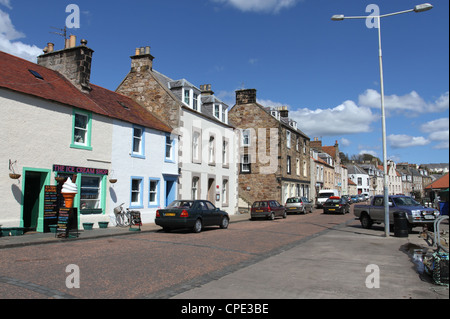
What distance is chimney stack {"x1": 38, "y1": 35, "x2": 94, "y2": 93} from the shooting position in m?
Answer: 18.8

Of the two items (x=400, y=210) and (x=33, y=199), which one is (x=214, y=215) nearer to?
(x=33, y=199)

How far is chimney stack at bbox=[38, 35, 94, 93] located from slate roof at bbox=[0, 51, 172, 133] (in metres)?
0.34

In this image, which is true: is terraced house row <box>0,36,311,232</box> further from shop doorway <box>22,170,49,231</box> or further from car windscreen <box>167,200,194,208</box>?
car windscreen <box>167,200,194,208</box>

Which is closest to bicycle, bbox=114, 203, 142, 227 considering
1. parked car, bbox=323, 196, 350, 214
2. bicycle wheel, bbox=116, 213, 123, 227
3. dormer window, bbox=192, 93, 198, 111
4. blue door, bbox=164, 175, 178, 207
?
bicycle wheel, bbox=116, 213, 123, 227

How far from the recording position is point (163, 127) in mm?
22516

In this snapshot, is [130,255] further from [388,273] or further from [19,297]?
[388,273]

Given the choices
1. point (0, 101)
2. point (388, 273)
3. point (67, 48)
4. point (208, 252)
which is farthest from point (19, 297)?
point (67, 48)

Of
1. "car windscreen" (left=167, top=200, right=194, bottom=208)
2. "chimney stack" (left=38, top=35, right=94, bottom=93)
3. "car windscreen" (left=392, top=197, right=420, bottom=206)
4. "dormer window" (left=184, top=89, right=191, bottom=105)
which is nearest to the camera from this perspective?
"car windscreen" (left=167, top=200, right=194, bottom=208)

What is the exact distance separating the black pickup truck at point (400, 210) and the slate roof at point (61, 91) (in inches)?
493

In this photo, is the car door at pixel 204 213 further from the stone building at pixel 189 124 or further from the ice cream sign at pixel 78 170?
the stone building at pixel 189 124

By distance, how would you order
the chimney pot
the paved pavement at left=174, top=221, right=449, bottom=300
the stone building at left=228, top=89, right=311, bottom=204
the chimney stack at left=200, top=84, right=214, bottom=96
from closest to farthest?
the paved pavement at left=174, top=221, right=449, bottom=300 → the chimney pot → the chimney stack at left=200, top=84, right=214, bottom=96 → the stone building at left=228, top=89, right=311, bottom=204

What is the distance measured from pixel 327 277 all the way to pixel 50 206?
1202 cm

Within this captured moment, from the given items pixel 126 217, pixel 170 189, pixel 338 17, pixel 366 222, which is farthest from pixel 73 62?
pixel 366 222
